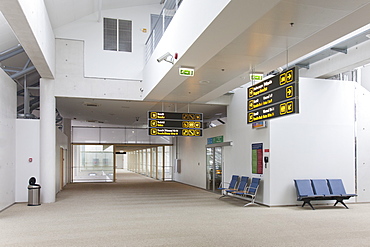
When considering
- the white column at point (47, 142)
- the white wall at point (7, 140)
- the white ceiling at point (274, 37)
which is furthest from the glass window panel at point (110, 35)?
the white ceiling at point (274, 37)

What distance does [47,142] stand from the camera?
10898 millimetres

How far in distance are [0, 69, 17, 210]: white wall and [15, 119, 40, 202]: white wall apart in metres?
0.31

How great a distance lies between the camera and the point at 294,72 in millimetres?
5992

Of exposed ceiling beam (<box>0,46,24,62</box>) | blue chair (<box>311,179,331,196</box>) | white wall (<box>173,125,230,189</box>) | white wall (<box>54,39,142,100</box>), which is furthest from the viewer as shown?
white wall (<box>173,125,230,189</box>)

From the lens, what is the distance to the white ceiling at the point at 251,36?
187 inches

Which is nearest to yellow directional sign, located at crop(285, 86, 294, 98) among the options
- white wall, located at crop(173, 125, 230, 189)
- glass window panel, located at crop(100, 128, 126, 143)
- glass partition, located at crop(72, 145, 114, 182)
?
white wall, located at crop(173, 125, 230, 189)

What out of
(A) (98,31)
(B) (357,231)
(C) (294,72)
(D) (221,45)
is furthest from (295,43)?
(A) (98,31)

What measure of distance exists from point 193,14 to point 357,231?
5.21 meters

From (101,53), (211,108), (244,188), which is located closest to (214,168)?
(211,108)

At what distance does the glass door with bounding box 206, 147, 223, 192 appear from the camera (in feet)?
45.5

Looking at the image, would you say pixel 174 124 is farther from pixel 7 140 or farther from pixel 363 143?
pixel 363 143

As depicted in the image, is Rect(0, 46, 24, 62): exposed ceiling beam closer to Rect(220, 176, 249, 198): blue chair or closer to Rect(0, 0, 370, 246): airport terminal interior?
Rect(0, 0, 370, 246): airport terminal interior

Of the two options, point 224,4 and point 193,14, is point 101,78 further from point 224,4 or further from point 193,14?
point 224,4

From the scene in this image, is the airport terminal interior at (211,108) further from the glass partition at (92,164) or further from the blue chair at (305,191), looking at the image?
the glass partition at (92,164)
